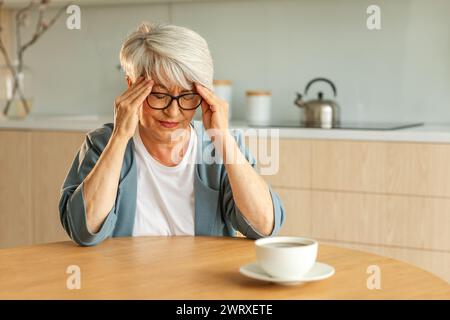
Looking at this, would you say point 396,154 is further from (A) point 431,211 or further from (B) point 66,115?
(B) point 66,115

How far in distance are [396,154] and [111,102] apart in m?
1.82

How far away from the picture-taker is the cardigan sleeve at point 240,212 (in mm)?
1879

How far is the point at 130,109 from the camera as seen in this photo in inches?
74.5

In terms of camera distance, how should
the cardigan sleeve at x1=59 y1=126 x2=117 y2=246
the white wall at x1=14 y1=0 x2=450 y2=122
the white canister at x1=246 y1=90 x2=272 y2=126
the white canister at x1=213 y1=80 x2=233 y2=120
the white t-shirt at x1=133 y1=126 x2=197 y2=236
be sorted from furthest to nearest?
the white canister at x1=213 y1=80 x2=233 y2=120 < the white canister at x1=246 y1=90 x2=272 y2=126 < the white wall at x1=14 y1=0 x2=450 y2=122 < the white t-shirt at x1=133 y1=126 x2=197 y2=236 < the cardigan sleeve at x1=59 y1=126 x2=117 y2=246

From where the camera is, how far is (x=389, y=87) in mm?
3758

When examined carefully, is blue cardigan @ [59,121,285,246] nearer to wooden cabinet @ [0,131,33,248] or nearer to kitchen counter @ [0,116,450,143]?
kitchen counter @ [0,116,450,143]

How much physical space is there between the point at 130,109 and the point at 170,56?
16cm

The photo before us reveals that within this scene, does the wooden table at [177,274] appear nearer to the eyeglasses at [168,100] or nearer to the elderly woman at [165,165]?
the elderly woman at [165,165]

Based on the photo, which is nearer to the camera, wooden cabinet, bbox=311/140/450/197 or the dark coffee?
the dark coffee

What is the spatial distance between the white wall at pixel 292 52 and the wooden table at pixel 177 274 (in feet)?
6.96

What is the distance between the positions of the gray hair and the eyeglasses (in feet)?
0.08

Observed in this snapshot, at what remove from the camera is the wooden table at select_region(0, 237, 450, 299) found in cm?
138

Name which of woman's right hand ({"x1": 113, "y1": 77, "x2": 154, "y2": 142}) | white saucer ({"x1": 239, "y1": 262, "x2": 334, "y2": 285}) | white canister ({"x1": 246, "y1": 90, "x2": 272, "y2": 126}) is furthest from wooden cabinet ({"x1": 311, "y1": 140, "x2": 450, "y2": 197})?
white saucer ({"x1": 239, "y1": 262, "x2": 334, "y2": 285})

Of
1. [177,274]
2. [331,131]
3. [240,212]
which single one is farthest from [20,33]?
[177,274]
